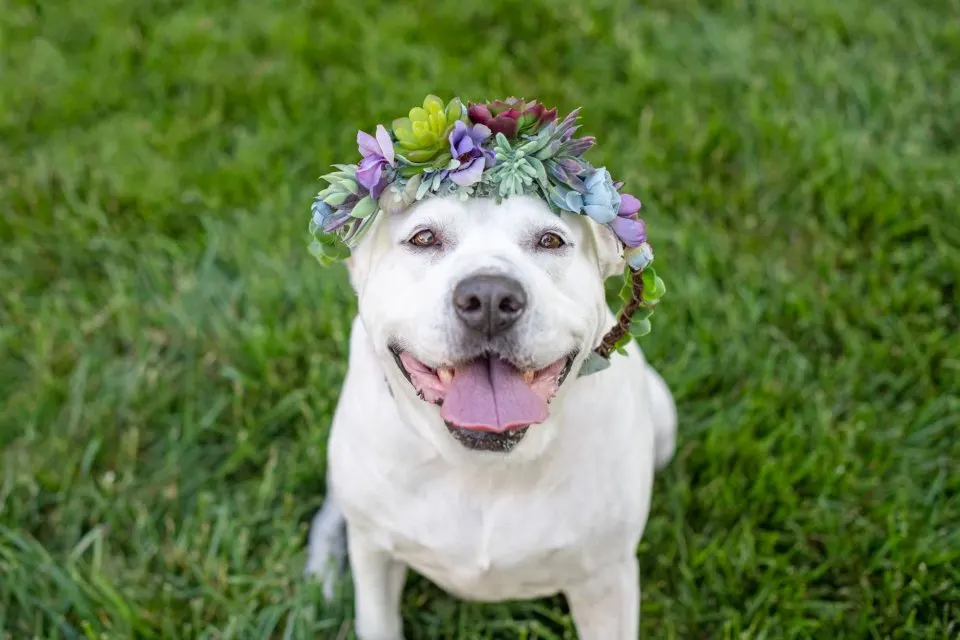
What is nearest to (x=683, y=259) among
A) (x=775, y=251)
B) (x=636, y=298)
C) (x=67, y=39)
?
(x=775, y=251)

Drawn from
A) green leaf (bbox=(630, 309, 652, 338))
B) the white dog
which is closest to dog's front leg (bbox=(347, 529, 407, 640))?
the white dog

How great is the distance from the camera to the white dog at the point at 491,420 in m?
1.99

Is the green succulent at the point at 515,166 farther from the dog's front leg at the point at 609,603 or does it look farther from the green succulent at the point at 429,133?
the dog's front leg at the point at 609,603

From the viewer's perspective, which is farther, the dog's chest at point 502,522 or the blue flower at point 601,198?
the dog's chest at point 502,522

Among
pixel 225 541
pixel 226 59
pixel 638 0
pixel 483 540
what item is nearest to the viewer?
pixel 483 540

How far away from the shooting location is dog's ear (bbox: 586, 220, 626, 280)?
2127 mm

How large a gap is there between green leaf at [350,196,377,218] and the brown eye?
1.07 ft

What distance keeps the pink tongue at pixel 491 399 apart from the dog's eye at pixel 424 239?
25 centimetres

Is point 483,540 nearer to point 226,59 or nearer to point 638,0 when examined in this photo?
point 226,59

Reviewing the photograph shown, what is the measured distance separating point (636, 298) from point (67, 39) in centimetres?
394

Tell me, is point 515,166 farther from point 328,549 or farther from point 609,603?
point 328,549

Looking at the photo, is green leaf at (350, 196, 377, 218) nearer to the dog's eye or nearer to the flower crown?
the flower crown

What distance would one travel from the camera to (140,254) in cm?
412

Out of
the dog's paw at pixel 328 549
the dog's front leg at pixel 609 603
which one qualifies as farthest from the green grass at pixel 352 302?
the dog's front leg at pixel 609 603
